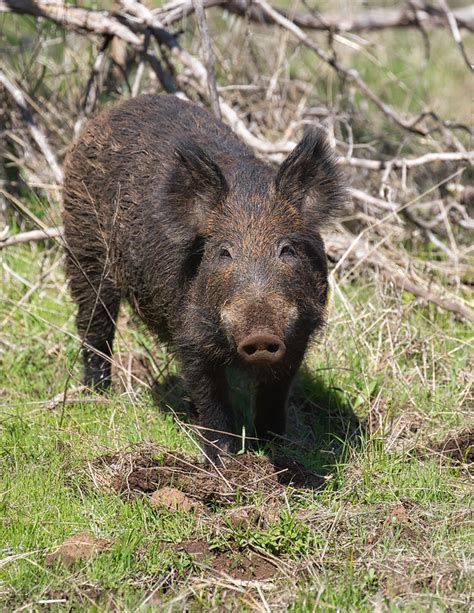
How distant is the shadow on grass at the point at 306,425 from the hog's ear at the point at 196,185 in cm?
99

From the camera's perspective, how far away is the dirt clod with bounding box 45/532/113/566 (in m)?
3.48

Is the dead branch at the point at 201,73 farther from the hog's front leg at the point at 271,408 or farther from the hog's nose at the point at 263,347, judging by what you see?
the hog's nose at the point at 263,347

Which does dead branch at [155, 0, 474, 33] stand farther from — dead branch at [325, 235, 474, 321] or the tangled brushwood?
dead branch at [325, 235, 474, 321]

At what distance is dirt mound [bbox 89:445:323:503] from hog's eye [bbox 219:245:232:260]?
0.90m

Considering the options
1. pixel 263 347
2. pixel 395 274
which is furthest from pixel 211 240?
pixel 395 274

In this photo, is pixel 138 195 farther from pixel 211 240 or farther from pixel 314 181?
pixel 314 181

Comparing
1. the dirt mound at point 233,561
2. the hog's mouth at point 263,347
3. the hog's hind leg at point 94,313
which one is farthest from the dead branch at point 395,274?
the dirt mound at point 233,561

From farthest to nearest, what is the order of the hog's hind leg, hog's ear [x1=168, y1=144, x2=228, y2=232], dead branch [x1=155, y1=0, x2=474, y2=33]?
1. dead branch [x1=155, y1=0, x2=474, y2=33]
2. the hog's hind leg
3. hog's ear [x1=168, y1=144, x2=228, y2=232]

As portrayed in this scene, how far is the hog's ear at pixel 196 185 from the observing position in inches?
167

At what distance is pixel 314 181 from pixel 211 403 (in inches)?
45.0

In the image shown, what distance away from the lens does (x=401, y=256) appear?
6.41m

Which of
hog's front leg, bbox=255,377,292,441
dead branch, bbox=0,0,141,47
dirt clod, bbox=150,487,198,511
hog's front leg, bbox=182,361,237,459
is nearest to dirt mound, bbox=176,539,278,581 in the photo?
dirt clod, bbox=150,487,198,511

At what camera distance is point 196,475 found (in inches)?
162

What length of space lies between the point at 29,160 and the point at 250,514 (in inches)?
161
